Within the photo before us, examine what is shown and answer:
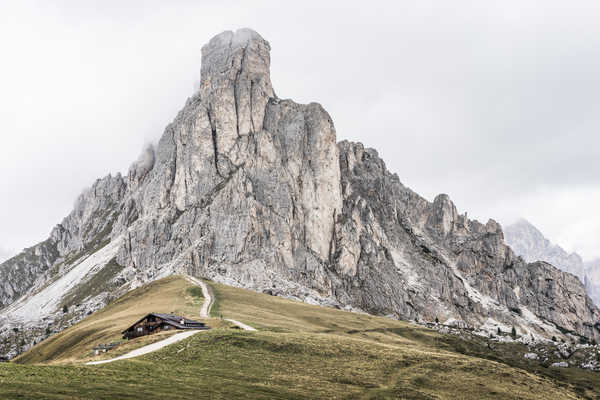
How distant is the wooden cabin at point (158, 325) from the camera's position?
74625 mm

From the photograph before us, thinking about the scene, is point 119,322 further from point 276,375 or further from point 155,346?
point 276,375

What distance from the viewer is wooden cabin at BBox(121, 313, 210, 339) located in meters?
74.6

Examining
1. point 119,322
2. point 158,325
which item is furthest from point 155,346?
point 119,322

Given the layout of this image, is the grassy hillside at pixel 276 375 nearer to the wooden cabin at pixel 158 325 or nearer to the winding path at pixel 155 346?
the winding path at pixel 155 346

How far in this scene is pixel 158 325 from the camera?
75688 mm

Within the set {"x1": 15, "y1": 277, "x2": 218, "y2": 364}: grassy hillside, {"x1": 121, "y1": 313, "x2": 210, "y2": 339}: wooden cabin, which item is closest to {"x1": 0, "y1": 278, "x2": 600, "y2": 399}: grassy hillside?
{"x1": 15, "y1": 277, "x2": 218, "y2": 364}: grassy hillside

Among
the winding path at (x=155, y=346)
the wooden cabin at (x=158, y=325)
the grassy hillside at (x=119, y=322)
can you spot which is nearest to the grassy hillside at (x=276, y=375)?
the winding path at (x=155, y=346)

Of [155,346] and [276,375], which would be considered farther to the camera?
[155,346]

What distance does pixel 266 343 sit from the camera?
198ft

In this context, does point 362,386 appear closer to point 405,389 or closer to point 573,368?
point 405,389

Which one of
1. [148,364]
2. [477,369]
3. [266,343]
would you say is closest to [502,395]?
[477,369]

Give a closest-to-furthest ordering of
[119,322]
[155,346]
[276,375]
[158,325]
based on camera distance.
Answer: [276,375], [155,346], [158,325], [119,322]

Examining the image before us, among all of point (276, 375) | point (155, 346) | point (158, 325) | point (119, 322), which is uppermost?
point (158, 325)

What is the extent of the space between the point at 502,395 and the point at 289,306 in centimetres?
8344
